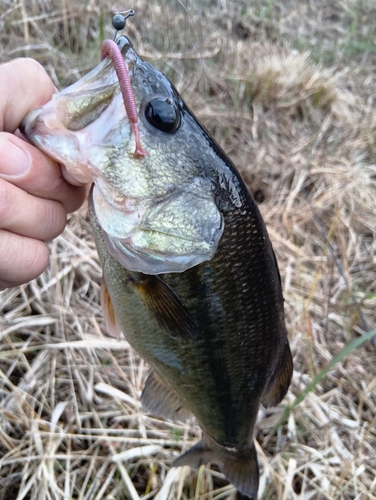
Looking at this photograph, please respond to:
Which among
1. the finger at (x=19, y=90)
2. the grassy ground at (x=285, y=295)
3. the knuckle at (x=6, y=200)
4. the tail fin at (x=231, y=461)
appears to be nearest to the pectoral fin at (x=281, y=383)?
the grassy ground at (x=285, y=295)

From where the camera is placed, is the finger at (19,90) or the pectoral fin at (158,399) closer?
the finger at (19,90)

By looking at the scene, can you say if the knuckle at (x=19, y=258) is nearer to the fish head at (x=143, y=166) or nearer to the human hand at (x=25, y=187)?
the human hand at (x=25, y=187)

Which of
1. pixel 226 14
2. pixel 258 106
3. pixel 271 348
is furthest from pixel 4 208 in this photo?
pixel 226 14

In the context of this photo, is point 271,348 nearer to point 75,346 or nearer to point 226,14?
point 75,346

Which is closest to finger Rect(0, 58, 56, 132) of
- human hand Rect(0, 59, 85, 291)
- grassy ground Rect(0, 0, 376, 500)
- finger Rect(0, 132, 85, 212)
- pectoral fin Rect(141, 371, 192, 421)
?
human hand Rect(0, 59, 85, 291)

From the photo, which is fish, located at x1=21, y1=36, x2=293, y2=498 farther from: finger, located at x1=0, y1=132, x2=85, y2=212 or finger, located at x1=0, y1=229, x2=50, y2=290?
finger, located at x1=0, y1=229, x2=50, y2=290

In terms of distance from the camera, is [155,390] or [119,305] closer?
[119,305]
